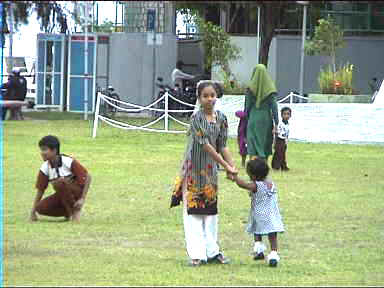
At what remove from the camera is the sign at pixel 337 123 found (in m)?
26.2

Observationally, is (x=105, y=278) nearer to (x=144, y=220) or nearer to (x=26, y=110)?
(x=144, y=220)

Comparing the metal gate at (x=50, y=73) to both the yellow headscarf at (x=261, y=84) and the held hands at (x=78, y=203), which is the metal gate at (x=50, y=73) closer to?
the yellow headscarf at (x=261, y=84)

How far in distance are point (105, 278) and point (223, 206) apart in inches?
209

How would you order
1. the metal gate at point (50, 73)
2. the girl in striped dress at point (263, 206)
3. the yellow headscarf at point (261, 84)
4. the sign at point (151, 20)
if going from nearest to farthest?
the girl in striped dress at point (263, 206) < the yellow headscarf at point (261, 84) < the sign at point (151, 20) < the metal gate at point (50, 73)

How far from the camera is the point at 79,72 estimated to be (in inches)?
1460

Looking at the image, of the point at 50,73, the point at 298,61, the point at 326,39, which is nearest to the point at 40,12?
the point at 326,39

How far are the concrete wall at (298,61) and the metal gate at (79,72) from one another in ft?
15.0

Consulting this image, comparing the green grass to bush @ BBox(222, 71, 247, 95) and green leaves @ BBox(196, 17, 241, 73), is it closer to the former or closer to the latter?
bush @ BBox(222, 71, 247, 95)

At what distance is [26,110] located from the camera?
124 ft

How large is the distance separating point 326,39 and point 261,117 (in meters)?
17.6

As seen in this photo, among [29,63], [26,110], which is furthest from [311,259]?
[29,63]

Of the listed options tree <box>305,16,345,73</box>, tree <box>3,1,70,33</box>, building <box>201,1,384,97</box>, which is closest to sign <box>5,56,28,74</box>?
building <box>201,1,384,97</box>

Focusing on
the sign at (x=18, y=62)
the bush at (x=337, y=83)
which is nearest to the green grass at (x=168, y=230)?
the bush at (x=337, y=83)

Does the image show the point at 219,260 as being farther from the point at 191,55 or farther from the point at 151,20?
the point at 191,55
